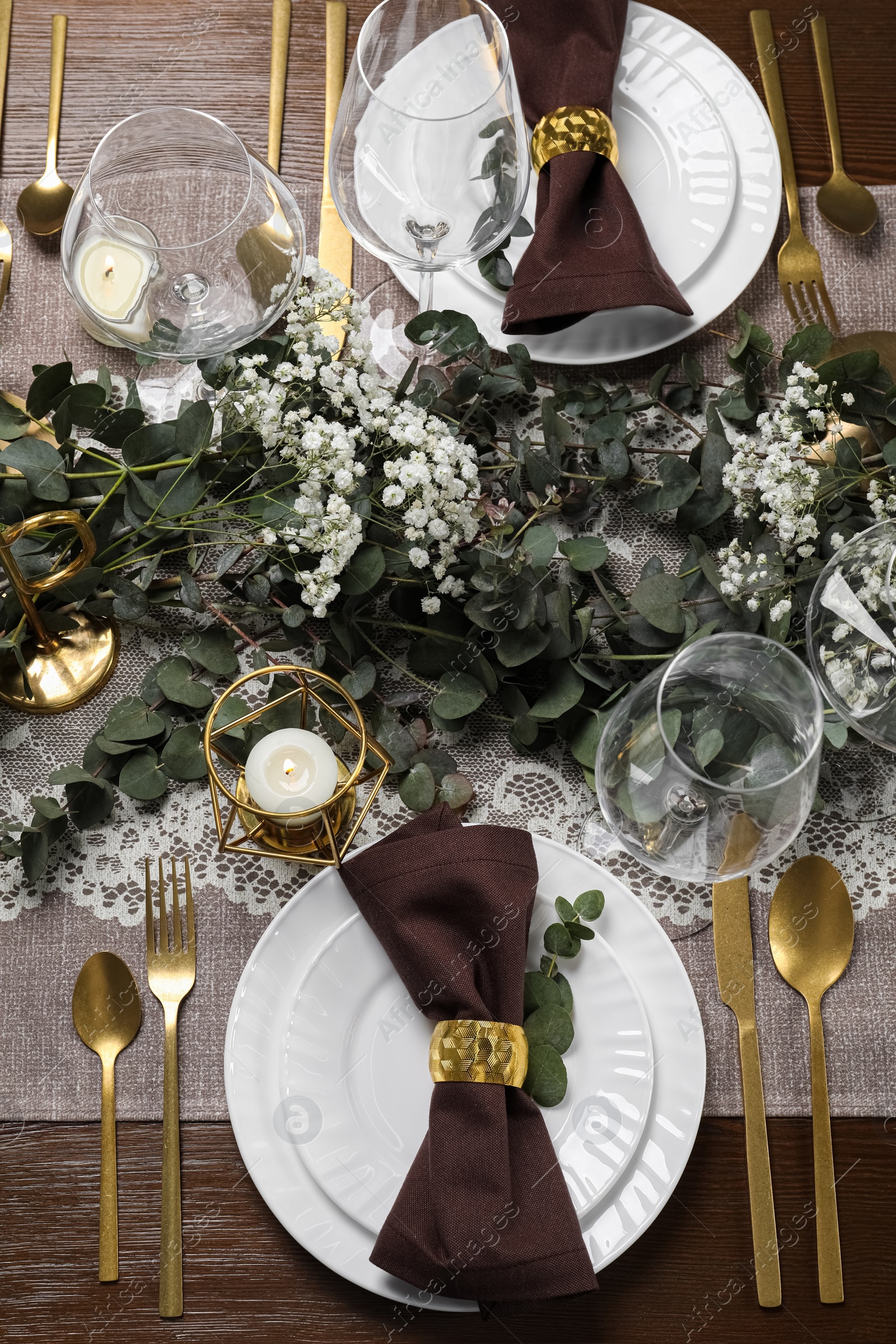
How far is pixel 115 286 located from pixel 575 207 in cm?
38

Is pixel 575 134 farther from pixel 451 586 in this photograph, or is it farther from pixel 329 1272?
pixel 329 1272

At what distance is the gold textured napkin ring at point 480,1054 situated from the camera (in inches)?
26.4

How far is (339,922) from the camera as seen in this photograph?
0.73 m

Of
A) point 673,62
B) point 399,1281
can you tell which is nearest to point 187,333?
point 673,62

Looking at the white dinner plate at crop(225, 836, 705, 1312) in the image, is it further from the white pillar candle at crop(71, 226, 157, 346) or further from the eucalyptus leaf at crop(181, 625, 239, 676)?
the white pillar candle at crop(71, 226, 157, 346)

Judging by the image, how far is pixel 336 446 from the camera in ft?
2.20

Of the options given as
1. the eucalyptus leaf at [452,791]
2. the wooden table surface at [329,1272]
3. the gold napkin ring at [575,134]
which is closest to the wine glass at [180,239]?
the gold napkin ring at [575,134]

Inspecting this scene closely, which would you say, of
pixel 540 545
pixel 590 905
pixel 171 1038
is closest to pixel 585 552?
pixel 540 545

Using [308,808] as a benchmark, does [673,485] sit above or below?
above

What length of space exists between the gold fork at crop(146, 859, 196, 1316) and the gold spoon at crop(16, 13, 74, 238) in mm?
568

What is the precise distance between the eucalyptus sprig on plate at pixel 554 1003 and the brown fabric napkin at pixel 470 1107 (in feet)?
0.06

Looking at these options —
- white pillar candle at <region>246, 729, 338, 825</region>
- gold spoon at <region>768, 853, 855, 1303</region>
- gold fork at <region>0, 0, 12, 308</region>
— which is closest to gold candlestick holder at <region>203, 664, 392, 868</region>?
white pillar candle at <region>246, 729, 338, 825</region>

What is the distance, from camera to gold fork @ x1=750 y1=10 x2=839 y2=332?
0.88 metres

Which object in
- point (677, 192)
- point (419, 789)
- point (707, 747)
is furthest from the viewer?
point (677, 192)
